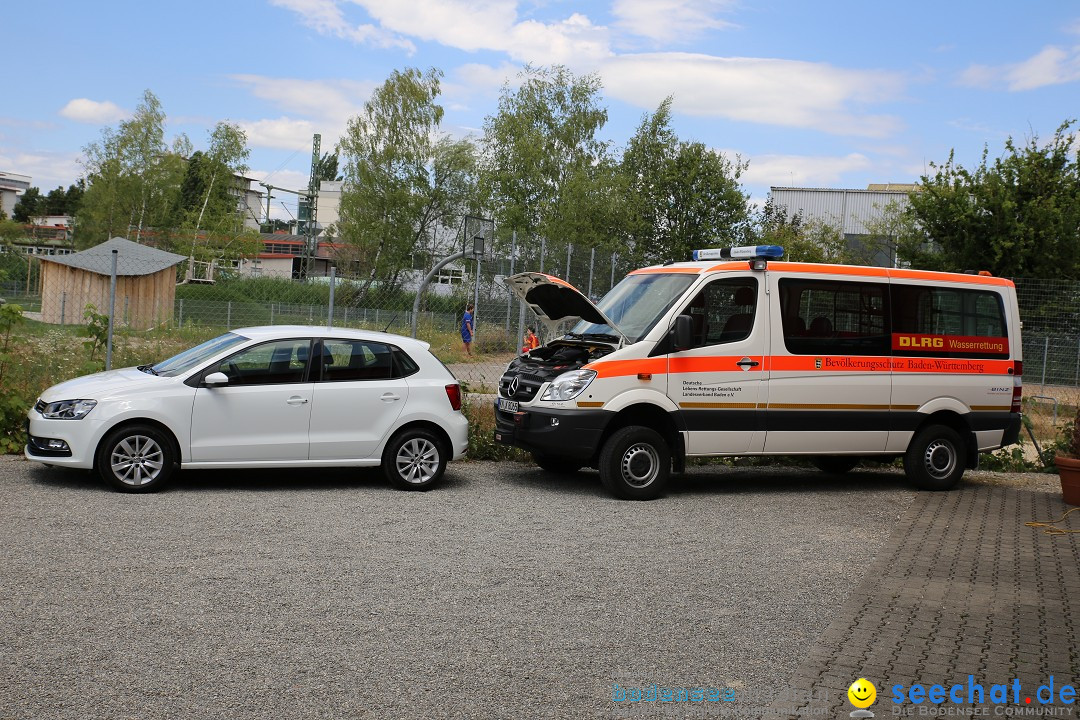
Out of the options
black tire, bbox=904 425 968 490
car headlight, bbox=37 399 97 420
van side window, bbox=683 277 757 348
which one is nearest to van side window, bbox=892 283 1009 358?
black tire, bbox=904 425 968 490

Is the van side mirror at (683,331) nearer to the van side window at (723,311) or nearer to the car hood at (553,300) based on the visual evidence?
the van side window at (723,311)

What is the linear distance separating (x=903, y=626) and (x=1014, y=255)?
2850 centimetres

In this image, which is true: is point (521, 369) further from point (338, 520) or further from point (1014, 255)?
point (1014, 255)

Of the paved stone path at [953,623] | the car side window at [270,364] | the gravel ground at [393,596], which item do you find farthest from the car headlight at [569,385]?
the paved stone path at [953,623]

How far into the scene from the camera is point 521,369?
35.7ft

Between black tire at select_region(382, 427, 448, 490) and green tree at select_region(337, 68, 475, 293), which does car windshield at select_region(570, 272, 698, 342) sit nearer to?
black tire at select_region(382, 427, 448, 490)

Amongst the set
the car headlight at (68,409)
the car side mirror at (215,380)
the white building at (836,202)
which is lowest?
the car headlight at (68,409)

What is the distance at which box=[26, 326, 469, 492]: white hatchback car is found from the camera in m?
9.15

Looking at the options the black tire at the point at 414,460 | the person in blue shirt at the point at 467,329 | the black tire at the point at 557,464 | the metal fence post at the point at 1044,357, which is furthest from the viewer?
the metal fence post at the point at 1044,357

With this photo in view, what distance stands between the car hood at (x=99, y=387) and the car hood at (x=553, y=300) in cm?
385

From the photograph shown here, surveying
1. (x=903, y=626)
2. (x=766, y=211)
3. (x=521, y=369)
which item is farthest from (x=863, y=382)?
(x=766, y=211)

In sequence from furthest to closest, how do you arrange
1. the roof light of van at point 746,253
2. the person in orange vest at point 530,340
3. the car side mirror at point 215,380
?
1. the person in orange vest at point 530,340
2. the roof light of van at point 746,253
3. the car side mirror at point 215,380

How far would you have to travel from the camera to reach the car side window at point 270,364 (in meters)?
9.62

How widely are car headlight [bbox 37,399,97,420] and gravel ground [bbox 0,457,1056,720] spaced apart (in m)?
0.66
